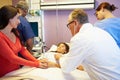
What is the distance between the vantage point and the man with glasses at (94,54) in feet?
5.39

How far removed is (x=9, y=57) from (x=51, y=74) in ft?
1.42

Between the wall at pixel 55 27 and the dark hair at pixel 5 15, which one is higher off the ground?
the dark hair at pixel 5 15

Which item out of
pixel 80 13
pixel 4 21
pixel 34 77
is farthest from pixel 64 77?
pixel 4 21

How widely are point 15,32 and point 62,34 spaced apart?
144 cm

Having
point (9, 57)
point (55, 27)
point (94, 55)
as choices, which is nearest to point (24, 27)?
point (9, 57)

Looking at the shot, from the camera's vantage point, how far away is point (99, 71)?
1.69m

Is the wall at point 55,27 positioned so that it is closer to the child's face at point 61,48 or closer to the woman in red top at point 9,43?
the child's face at point 61,48

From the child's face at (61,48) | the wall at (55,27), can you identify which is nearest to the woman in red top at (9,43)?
the child's face at (61,48)

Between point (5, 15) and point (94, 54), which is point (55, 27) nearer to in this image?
point (5, 15)

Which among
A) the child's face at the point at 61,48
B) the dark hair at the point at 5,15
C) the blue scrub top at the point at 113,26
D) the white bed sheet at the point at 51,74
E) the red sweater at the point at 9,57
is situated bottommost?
the child's face at the point at 61,48

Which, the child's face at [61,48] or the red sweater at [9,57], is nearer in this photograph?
the red sweater at [9,57]

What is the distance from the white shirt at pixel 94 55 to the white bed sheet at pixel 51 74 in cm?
25

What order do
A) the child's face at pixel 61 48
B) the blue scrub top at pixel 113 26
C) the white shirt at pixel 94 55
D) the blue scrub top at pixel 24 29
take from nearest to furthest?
the white shirt at pixel 94 55
the blue scrub top at pixel 113 26
the blue scrub top at pixel 24 29
the child's face at pixel 61 48

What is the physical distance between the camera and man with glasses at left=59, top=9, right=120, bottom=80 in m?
1.64
